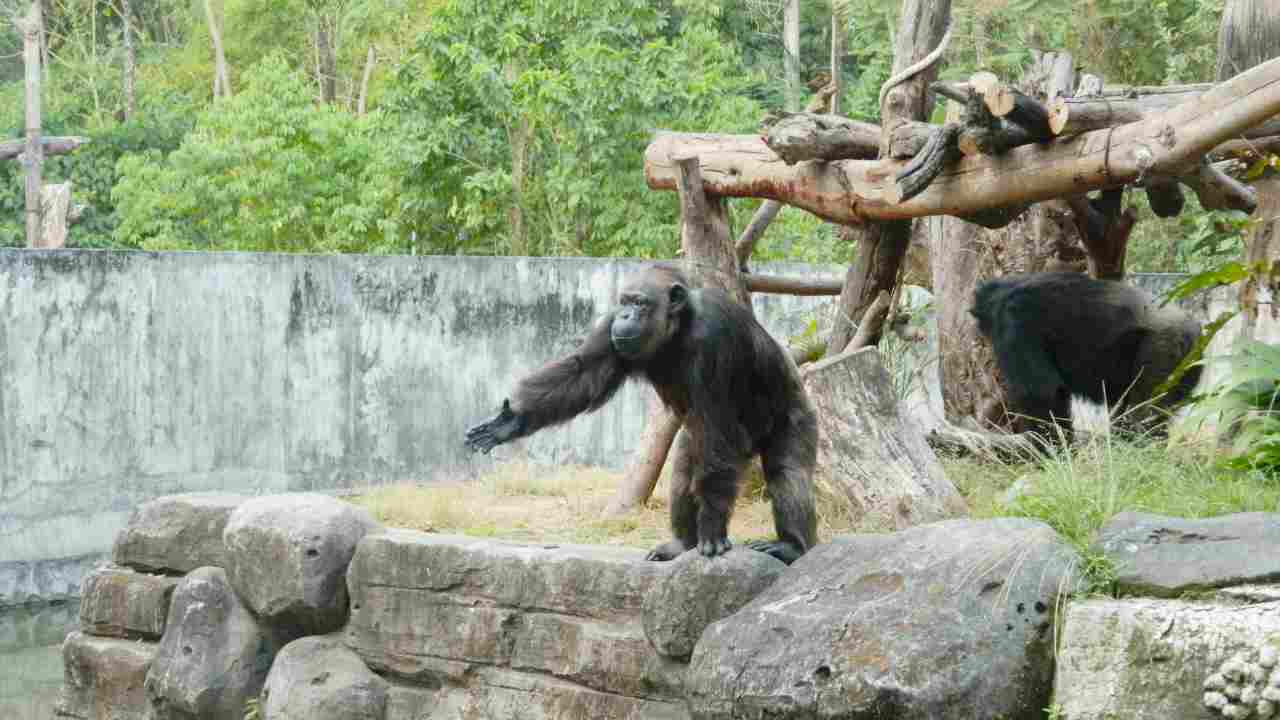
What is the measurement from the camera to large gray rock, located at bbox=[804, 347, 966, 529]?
7020 millimetres

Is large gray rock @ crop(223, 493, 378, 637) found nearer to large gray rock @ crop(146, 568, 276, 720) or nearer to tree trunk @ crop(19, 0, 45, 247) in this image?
large gray rock @ crop(146, 568, 276, 720)

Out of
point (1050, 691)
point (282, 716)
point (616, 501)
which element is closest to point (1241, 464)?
point (1050, 691)

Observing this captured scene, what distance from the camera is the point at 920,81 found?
7.91m

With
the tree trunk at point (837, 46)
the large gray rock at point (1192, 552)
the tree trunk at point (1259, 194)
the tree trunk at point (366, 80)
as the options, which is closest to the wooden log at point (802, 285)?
the tree trunk at point (1259, 194)

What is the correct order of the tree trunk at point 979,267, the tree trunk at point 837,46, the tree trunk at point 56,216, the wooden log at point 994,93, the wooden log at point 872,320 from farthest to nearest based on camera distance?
the tree trunk at point 837,46 < the tree trunk at point 56,216 < the tree trunk at point 979,267 < the wooden log at point 872,320 < the wooden log at point 994,93

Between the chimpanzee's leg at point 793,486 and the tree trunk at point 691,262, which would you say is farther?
the tree trunk at point 691,262

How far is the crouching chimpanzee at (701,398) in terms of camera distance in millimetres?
5895

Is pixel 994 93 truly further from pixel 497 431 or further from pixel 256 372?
pixel 256 372

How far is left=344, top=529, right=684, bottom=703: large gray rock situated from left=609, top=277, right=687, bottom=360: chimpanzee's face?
878 millimetres

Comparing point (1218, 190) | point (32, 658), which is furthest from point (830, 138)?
point (32, 658)

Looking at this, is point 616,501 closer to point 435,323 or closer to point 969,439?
point 969,439

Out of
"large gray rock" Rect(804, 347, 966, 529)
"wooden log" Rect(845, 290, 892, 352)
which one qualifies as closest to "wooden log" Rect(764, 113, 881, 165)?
"wooden log" Rect(845, 290, 892, 352)

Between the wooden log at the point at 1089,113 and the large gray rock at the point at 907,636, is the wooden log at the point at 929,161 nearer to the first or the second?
A: the wooden log at the point at 1089,113

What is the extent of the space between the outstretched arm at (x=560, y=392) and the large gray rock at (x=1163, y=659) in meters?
2.14
